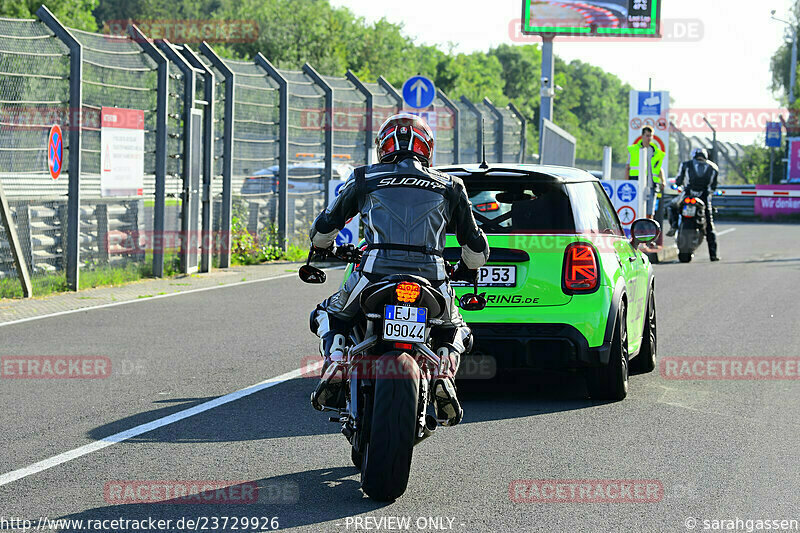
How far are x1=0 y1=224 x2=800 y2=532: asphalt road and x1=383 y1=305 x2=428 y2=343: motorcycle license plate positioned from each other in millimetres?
744

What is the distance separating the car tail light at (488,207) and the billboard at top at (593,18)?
24139mm

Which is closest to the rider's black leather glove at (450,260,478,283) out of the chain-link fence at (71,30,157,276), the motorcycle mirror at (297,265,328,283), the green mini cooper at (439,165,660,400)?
the motorcycle mirror at (297,265,328,283)

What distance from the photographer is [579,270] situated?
802 centimetres

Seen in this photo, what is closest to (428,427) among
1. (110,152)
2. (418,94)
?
(110,152)

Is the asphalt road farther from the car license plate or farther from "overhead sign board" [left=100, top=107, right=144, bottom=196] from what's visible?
"overhead sign board" [left=100, top=107, right=144, bottom=196]

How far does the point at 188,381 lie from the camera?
29.1 ft

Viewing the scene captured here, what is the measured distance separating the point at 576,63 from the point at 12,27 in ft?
456

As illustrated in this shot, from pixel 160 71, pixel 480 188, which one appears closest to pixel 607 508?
pixel 480 188

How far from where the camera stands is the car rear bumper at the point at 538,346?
25.9ft

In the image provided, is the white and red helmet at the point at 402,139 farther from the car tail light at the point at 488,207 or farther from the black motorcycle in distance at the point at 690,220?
the black motorcycle in distance at the point at 690,220

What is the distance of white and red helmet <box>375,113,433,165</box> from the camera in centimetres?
601

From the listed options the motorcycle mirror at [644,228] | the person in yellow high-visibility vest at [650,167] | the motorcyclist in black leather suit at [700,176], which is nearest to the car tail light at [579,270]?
the motorcycle mirror at [644,228]

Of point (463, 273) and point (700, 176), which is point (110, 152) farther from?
point (463, 273)

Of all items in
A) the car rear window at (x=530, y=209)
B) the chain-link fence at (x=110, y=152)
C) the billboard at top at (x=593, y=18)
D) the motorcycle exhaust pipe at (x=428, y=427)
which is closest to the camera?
the motorcycle exhaust pipe at (x=428, y=427)
